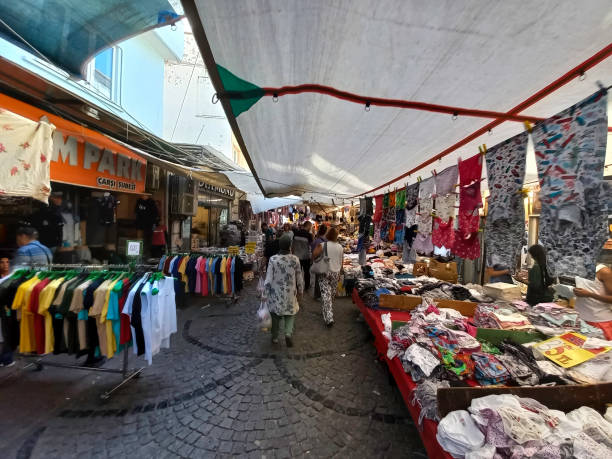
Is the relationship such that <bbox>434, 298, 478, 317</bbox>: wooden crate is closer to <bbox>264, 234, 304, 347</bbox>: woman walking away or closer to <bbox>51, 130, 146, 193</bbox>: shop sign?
<bbox>264, 234, 304, 347</bbox>: woman walking away

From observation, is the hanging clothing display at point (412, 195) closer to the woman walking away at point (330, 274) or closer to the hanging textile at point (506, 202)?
the woman walking away at point (330, 274)

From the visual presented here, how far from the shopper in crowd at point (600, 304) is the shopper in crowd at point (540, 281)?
2.17 ft

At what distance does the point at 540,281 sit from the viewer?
13.6 ft

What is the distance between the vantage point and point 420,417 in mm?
1993

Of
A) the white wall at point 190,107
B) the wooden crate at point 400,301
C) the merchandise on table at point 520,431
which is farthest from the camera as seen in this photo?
the white wall at point 190,107

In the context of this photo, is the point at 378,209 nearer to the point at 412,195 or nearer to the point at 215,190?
the point at 412,195

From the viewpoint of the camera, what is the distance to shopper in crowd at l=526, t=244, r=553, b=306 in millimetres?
4113

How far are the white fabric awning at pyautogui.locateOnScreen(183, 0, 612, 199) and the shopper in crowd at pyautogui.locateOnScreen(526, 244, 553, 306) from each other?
Answer: 2.79m

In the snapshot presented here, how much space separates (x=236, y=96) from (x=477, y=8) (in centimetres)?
178

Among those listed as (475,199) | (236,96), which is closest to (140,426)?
(236,96)

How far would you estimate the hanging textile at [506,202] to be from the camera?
2402 mm

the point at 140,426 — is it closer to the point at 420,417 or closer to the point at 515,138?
the point at 420,417

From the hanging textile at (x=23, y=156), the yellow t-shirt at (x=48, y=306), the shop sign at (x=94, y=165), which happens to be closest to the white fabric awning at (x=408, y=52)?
the hanging textile at (x=23, y=156)

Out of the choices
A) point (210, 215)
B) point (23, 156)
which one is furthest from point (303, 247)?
point (210, 215)
